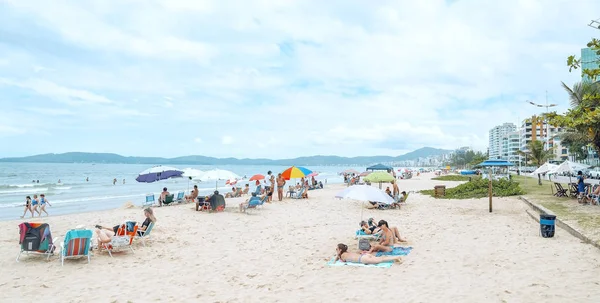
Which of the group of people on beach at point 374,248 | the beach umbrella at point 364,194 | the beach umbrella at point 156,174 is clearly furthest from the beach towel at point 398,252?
the beach umbrella at point 156,174

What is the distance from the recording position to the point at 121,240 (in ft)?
27.8

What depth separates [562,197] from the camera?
17.5 m

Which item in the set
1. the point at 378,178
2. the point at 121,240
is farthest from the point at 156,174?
the point at 378,178

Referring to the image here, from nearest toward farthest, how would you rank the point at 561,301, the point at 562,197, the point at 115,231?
the point at 561,301, the point at 115,231, the point at 562,197

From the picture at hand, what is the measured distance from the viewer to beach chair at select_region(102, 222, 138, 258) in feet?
27.2

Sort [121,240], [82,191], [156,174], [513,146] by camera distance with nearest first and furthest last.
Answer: [121,240] < [156,174] < [82,191] < [513,146]

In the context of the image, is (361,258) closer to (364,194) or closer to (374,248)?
(374,248)

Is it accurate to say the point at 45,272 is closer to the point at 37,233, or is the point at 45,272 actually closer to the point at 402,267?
the point at 37,233

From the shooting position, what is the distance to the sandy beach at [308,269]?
221 inches

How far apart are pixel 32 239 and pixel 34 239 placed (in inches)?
1.4

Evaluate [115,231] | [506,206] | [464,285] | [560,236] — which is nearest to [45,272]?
[115,231]

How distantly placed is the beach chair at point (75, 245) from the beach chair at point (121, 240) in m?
0.61

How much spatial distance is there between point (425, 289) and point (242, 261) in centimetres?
365

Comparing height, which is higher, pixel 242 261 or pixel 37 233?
pixel 37 233
